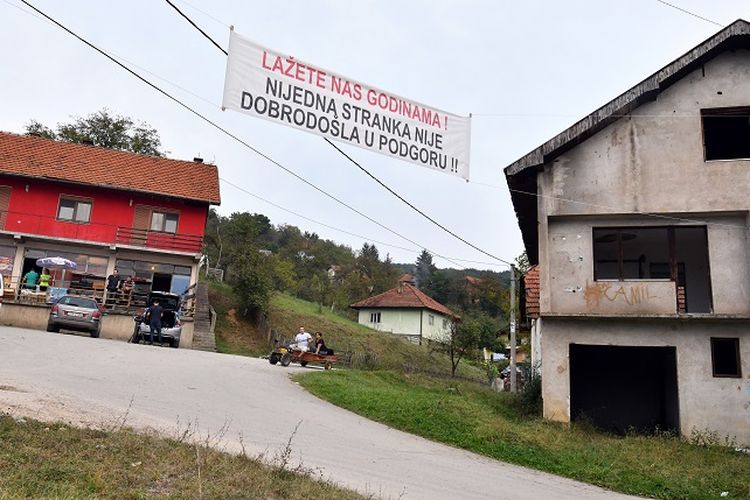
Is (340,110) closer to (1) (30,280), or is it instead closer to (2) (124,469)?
(2) (124,469)

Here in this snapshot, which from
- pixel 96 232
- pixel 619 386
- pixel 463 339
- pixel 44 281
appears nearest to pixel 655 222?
pixel 619 386

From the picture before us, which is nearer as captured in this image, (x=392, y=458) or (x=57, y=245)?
(x=392, y=458)

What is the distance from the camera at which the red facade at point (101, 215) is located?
3269cm

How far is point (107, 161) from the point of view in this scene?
35750 millimetres

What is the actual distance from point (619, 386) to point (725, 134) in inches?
318

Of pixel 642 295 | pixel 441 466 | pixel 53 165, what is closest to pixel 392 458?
pixel 441 466

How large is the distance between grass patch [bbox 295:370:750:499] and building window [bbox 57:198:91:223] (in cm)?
2309

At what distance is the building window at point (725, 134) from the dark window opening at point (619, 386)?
19.7 feet

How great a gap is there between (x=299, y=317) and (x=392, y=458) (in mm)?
33266

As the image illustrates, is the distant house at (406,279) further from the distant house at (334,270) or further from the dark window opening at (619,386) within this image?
the dark window opening at (619,386)

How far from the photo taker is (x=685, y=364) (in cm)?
1417

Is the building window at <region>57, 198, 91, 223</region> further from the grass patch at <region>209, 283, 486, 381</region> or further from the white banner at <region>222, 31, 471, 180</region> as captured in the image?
the white banner at <region>222, 31, 471, 180</region>

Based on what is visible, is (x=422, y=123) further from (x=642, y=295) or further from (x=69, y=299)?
(x=69, y=299)

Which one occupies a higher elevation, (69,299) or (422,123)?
(422,123)
